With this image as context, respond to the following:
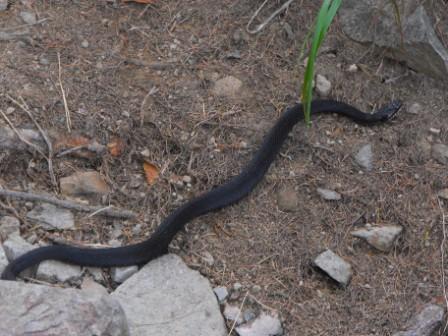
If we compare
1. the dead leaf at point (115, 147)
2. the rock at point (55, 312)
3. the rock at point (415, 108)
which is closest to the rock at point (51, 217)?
the dead leaf at point (115, 147)

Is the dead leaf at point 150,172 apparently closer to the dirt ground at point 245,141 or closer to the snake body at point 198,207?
the dirt ground at point 245,141

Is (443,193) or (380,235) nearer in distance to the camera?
(380,235)

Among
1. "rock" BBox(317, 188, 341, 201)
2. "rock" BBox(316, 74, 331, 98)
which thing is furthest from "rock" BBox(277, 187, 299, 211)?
"rock" BBox(316, 74, 331, 98)

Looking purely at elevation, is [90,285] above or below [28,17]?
below

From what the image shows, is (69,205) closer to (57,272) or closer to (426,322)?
(57,272)

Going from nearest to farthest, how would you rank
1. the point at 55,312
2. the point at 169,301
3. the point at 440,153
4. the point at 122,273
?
the point at 55,312, the point at 169,301, the point at 122,273, the point at 440,153

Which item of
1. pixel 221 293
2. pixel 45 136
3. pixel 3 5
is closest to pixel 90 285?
pixel 221 293
